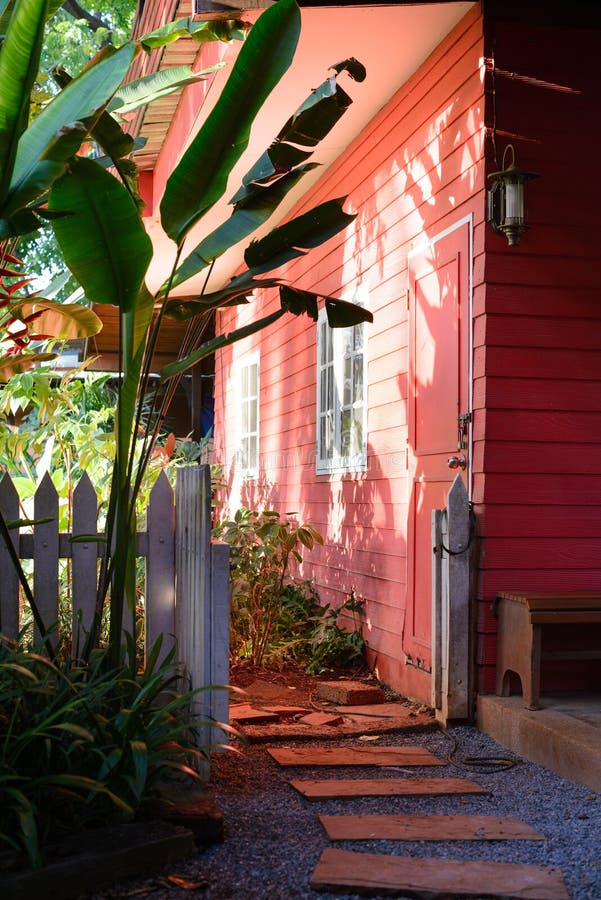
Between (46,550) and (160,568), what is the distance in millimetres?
491

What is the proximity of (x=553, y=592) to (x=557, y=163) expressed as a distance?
2.19 meters

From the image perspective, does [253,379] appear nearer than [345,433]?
No

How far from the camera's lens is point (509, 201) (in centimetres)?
516

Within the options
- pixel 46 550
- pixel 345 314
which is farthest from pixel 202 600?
pixel 345 314

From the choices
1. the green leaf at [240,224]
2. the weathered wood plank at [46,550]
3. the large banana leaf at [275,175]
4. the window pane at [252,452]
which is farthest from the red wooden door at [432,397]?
the window pane at [252,452]

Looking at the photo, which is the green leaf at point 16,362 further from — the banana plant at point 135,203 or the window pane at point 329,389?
the window pane at point 329,389

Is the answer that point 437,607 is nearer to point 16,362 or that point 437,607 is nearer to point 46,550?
point 46,550

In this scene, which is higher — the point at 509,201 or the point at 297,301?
the point at 509,201

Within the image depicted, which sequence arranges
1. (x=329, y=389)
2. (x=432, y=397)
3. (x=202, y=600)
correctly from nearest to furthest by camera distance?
(x=202, y=600)
(x=432, y=397)
(x=329, y=389)

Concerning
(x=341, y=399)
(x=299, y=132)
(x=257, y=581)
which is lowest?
(x=257, y=581)

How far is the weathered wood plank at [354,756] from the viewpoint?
4.69 metres

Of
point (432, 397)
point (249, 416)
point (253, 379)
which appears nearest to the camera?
point (432, 397)

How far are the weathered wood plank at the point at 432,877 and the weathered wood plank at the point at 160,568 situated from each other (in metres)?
1.39

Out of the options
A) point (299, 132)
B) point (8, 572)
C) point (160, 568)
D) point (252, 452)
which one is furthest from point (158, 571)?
point (252, 452)
